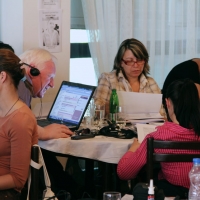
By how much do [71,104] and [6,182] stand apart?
1.16 m

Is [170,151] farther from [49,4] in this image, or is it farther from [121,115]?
[49,4]

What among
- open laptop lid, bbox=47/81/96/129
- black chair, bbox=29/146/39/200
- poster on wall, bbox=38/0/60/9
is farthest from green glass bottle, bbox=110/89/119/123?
black chair, bbox=29/146/39/200

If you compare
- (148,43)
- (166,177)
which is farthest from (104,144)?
(148,43)

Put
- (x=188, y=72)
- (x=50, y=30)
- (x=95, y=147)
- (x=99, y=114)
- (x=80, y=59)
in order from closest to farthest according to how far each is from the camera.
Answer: (x=95, y=147)
(x=99, y=114)
(x=50, y=30)
(x=188, y=72)
(x=80, y=59)

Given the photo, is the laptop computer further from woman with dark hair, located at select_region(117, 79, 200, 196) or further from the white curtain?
the white curtain

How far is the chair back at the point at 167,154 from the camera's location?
2.75 m

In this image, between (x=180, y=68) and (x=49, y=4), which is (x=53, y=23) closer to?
(x=49, y=4)

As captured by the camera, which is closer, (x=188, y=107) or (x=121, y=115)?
(x=188, y=107)

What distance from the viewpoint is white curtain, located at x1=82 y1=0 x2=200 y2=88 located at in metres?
4.64

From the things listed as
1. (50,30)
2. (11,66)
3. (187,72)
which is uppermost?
(50,30)

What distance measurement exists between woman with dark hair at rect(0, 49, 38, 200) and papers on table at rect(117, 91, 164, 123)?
4.17 ft

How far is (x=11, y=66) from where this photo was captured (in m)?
2.53

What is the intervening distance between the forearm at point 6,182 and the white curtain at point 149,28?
2342 mm

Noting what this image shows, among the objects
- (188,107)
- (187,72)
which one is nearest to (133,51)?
(187,72)
